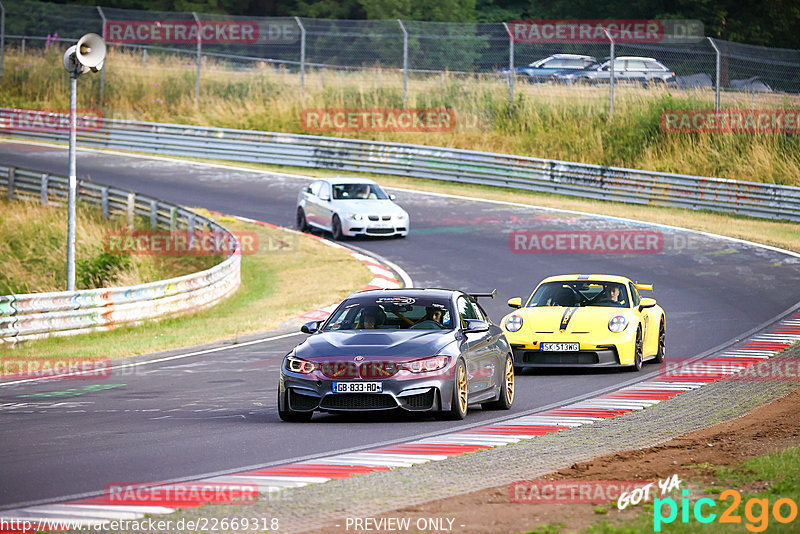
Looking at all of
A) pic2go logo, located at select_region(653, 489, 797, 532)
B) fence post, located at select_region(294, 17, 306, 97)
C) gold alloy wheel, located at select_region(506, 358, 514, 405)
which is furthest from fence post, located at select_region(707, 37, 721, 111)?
pic2go logo, located at select_region(653, 489, 797, 532)

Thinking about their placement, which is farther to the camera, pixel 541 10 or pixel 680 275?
pixel 541 10

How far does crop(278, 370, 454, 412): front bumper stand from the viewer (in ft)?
36.6

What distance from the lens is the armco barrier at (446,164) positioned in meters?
33.6

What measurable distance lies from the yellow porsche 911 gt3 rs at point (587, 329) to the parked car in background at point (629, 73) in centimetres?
2264

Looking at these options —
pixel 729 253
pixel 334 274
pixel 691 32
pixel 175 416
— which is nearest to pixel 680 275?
pixel 729 253

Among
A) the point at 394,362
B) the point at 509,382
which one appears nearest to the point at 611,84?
the point at 509,382

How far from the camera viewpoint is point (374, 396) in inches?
440

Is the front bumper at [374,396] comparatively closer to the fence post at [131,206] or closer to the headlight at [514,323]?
the headlight at [514,323]

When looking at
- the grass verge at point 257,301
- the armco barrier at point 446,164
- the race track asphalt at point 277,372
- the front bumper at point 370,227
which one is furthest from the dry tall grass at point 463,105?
the grass verge at point 257,301

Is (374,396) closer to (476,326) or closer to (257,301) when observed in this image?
(476,326)

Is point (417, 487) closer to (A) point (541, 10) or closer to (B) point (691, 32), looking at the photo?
(B) point (691, 32)

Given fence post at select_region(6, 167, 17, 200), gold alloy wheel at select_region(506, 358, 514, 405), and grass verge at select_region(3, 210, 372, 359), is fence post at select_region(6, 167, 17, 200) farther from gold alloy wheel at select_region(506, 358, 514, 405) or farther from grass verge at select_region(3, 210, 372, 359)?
gold alloy wheel at select_region(506, 358, 514, 405)

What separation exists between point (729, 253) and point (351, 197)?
9280mm

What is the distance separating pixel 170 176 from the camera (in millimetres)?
39312
